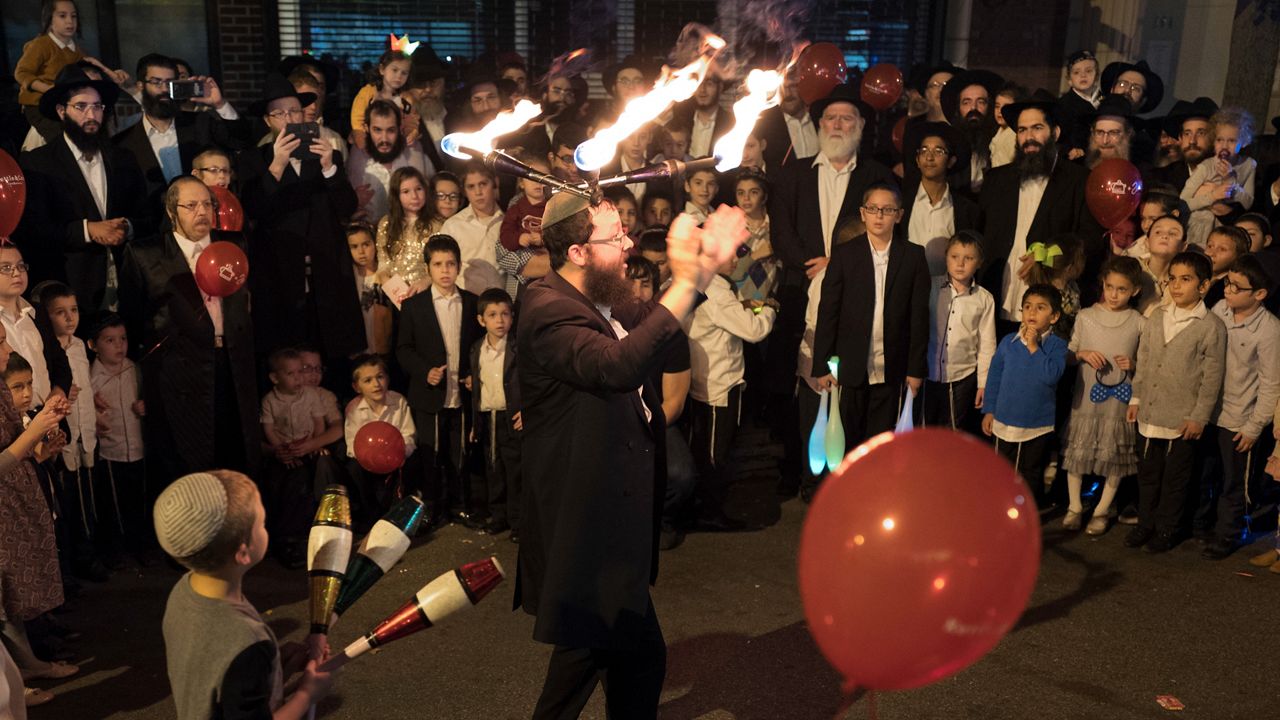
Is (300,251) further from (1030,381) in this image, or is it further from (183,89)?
(1030,381)

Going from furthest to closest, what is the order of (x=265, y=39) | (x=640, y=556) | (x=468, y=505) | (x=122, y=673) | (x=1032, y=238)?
1. (x=265, y=39)
2. (x=1032, y=238)
3. (x=468, y=505)
4. (x=122, y=673)
5. (x=640, y=556)

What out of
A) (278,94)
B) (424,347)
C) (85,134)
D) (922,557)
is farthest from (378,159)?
(922,557)

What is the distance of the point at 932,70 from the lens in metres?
9.60

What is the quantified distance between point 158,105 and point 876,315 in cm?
468

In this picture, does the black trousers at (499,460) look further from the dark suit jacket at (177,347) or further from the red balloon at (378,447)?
the dark suit jacket at (177,347)

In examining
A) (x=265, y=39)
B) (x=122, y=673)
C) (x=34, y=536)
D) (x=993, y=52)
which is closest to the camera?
(x=34, y=536)

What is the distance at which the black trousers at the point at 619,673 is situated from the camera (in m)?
3.70

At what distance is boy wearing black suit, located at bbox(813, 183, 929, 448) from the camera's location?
23.2 feet

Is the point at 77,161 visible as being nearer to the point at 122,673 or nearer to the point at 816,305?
the point at 122,673

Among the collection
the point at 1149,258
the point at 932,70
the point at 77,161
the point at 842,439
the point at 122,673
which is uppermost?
the point at 932,70

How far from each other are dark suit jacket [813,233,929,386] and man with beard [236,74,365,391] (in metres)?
2.82

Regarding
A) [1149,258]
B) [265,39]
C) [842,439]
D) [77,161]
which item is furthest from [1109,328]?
[265,39]

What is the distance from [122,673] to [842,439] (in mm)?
4187

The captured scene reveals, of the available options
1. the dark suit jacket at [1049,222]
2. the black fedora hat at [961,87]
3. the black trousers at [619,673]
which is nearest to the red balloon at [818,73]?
the black fedora hat at [961,87]
